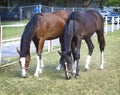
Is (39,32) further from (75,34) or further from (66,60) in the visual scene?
(66,60)

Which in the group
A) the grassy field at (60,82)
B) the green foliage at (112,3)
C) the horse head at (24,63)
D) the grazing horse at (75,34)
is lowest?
the green foliage at (112,3)

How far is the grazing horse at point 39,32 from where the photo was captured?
28.3 ft

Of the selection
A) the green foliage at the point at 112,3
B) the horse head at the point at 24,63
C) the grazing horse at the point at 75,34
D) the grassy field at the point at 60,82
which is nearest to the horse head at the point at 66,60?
the grazing horse at the point at 75,34

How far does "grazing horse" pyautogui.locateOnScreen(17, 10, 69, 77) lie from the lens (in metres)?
8.63

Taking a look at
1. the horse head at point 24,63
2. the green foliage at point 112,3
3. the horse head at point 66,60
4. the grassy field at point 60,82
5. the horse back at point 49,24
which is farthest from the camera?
the green foliage at point 112,3

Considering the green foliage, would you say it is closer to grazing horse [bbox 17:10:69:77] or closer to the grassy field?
the grassy field

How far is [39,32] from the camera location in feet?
29.6

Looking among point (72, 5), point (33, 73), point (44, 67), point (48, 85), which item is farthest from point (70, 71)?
point (72, 5)

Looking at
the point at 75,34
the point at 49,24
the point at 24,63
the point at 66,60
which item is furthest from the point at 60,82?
the point at 49,24

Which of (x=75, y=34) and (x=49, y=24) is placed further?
(x=49, y=24)

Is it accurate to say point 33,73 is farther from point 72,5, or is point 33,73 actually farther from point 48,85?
point 72,5

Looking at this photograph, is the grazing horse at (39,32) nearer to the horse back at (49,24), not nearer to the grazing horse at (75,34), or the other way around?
the horse back at (49,24)

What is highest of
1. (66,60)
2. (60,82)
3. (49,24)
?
(49,24)

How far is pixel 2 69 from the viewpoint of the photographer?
10.1 metres
